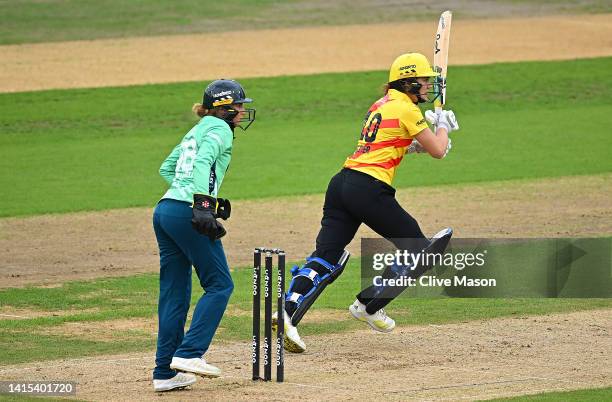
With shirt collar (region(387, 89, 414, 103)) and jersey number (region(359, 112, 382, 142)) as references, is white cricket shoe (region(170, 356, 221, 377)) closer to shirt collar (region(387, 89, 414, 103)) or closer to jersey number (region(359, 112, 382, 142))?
jersey number (region(359, 112, 382, 142))

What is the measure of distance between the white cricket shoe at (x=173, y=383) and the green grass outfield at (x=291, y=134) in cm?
977

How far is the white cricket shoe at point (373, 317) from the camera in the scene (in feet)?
34.8

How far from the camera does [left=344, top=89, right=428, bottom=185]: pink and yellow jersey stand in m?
10.3

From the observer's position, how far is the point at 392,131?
33.8 ft

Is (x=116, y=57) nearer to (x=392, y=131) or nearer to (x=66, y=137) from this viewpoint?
(x=66, y=137)

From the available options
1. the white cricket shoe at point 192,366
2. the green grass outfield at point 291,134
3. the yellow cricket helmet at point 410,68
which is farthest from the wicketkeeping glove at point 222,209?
the green grass outfield at point 291,134

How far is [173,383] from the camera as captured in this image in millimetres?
8898

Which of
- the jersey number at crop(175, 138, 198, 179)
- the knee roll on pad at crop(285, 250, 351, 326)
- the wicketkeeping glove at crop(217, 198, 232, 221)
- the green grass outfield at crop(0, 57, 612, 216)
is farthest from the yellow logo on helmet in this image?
the green grass outfield at crop(0, 57, 612, 216)

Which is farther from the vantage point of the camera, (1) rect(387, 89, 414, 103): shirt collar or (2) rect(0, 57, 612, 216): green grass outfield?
(2) rect(0, 57, 612, 216): green grass outfield

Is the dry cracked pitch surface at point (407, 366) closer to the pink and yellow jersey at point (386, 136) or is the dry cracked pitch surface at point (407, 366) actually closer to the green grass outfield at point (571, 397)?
the green grass outfield at point (571, 397)

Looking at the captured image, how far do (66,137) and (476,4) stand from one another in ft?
67.6

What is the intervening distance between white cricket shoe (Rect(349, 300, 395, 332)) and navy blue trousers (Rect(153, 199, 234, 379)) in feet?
6.30

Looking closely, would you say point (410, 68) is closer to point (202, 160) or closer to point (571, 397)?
→ point (202, 160)

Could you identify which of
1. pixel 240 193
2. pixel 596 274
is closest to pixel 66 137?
pixel 240 193
